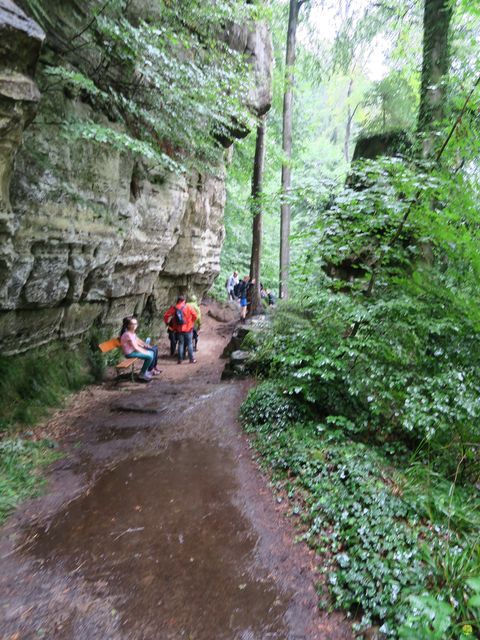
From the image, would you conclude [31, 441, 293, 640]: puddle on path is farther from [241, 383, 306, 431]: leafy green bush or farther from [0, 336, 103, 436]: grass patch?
[0, 336, 103, 436]: grass patch

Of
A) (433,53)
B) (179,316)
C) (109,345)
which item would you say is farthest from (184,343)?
(433,53)

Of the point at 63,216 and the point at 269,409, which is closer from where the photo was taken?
the point at 269,409

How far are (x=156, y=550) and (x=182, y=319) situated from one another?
7.74 meters

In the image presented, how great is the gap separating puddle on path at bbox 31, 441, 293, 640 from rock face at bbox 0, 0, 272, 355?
11.9ft

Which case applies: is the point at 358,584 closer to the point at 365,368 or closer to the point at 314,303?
the point at 365,368

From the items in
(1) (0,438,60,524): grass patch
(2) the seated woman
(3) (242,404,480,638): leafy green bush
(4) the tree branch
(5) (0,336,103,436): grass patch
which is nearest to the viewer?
(3) (242,404,480,638): leafy green bush

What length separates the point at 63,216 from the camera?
6.40 metres

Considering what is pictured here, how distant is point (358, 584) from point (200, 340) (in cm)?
1228

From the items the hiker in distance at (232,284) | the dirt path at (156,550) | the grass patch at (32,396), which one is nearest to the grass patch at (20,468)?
the grass patch at (32,396)

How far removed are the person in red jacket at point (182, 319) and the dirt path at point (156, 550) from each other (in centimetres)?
→ 510

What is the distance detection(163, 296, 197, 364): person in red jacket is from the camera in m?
10.8

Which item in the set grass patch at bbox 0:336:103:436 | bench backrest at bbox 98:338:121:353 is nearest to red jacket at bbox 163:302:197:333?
bench backrest at bbox 98:338:121:353

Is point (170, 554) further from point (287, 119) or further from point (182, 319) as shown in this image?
point (287, 119)

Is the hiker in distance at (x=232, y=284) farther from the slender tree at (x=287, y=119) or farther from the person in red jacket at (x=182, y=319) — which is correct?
the person in red jacket at (x=182, y=319)
